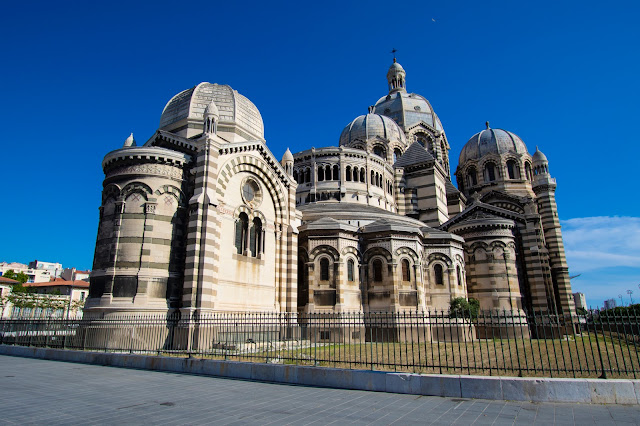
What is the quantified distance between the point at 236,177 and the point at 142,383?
13.8 meters

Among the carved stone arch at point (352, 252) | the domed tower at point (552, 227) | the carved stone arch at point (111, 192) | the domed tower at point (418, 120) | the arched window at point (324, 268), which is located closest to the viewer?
the carved stone arch at point (111, 192)

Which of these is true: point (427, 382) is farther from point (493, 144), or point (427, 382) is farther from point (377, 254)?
point (493, 144)

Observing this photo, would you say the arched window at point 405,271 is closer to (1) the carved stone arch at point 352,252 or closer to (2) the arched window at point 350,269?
(1) the carved stone arch at point 352,252

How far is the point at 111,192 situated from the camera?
2052 cm

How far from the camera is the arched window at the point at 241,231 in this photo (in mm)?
22531

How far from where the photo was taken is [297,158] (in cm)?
3784

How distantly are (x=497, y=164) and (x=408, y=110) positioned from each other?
13.4 m

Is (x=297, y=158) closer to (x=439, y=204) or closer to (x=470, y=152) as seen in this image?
(x=439, y=204)

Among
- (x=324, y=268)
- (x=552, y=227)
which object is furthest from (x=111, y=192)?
(x=552, y=227)

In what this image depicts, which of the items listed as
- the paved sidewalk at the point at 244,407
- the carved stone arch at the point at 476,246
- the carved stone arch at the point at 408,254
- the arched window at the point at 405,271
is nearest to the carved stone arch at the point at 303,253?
the carved stone arch at the point at 408,254

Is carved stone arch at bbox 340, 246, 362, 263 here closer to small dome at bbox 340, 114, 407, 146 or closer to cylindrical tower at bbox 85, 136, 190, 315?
cylindrical tower at bbox 85, 136, 190, 315

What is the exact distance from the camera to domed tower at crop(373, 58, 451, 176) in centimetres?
5159

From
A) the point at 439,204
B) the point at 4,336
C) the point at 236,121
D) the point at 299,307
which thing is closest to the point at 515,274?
the point at 439,204

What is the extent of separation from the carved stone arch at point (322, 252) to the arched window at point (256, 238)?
4.11 metres
